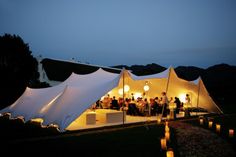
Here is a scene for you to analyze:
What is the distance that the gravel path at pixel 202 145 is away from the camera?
5906mm

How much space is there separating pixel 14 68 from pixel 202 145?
1856cm

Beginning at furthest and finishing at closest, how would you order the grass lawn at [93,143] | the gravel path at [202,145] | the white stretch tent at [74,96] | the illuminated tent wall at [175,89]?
the illuminated tent wall at [175,89] → the white stretch tent at [74,96] → the grass lawn at [93,143] → the gravel path at [202,145]

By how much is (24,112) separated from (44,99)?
3.38ft

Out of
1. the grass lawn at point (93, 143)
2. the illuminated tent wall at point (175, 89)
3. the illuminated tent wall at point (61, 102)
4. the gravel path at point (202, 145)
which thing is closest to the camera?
the gravel path at point (202, 145)

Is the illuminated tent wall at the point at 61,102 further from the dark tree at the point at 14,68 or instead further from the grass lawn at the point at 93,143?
the dark tree at the point at 14,68

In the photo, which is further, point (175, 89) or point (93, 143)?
point (175, 89)

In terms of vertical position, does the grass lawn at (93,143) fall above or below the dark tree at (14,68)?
below

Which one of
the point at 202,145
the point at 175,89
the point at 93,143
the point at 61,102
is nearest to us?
the point at 202,145

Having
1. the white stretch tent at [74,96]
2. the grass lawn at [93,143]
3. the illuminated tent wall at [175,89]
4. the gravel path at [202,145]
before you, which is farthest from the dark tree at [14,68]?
the gravel path at [202,145]

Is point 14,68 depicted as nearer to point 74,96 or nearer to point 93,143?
point 74,96

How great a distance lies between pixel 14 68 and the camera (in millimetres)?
21641

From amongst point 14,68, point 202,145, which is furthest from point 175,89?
point 14,68

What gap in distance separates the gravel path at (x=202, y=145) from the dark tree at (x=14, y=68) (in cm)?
1409

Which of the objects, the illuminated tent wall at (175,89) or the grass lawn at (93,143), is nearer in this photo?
the grass lawn at (93,143)
